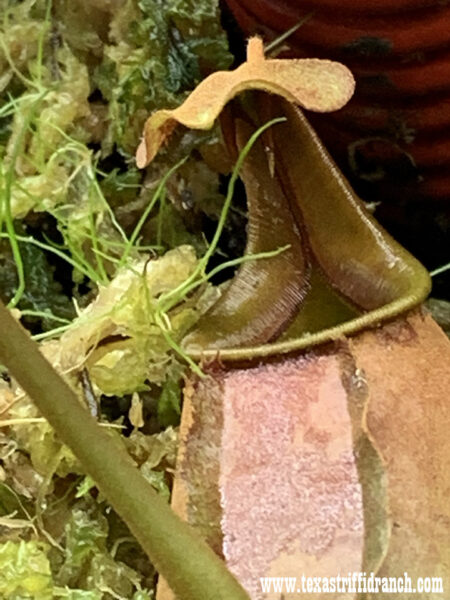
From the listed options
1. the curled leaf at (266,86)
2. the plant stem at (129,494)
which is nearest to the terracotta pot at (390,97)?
the curled leaf at (266,86)

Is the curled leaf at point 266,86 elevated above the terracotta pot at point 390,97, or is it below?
above

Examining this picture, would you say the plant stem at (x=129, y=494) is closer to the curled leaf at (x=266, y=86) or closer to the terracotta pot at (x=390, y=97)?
the curled leaf at (x=266, y=86)

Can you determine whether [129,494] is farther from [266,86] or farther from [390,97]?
[390,97]

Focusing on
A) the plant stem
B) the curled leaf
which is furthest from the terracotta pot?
the plant stem

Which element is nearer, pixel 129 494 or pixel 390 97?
pixel 129 494

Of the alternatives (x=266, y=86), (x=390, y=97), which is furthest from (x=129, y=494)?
(x=390, y=97)

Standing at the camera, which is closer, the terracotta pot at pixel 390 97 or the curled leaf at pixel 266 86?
the curled leaf at pixel 266 86

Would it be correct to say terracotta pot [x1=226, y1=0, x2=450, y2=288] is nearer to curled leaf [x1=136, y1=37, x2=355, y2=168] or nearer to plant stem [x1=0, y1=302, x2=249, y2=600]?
curled leaf [x1=136, y1=37, x2=355, y2=168]
